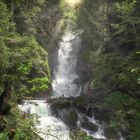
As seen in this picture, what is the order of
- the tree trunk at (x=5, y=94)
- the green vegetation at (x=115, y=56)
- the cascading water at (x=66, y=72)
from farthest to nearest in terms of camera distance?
the cascading water at (x=66, y=72) < the green vegetation at (x=115, y=56) < the tree trunk at (x=5, y=94)

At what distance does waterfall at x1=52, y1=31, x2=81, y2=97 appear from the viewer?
99.2 feet

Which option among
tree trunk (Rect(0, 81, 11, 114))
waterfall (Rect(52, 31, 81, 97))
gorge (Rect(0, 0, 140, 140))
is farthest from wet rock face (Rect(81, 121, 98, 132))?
waterfall (Rect(52, 31, 81, 97))

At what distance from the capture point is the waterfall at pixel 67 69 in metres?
30.2

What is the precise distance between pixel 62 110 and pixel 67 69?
16574 millimetres

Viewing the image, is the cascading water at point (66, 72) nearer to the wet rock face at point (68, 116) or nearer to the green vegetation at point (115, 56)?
the wet rock face at point (68, 116)

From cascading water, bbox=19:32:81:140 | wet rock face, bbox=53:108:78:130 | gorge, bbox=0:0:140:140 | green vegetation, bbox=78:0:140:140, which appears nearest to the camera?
gorge, bbox=0:0:140:140

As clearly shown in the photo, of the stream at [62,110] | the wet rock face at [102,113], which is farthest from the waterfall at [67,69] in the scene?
the wet rock face at [102,113]

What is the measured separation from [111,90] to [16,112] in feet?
31.3

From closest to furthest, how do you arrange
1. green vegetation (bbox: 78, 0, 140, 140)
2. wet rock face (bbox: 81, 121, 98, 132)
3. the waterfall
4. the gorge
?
1. the gorge
2. wet rock face (bbox: 81, 121, 98, 132)
3. green vegetation (bbox: 78, 0, 140, 140)
4. the waterfall

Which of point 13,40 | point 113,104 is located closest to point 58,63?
point 13,40

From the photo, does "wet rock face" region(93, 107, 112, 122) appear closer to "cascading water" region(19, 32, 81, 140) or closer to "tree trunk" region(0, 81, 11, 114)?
"cascading water" region(19, 32, 81, 140)

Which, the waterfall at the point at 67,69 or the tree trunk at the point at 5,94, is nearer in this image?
the tree trunk at the point at 5,94

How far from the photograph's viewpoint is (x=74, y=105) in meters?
19.2

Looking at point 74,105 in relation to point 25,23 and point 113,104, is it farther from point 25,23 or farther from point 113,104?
point 25,23
